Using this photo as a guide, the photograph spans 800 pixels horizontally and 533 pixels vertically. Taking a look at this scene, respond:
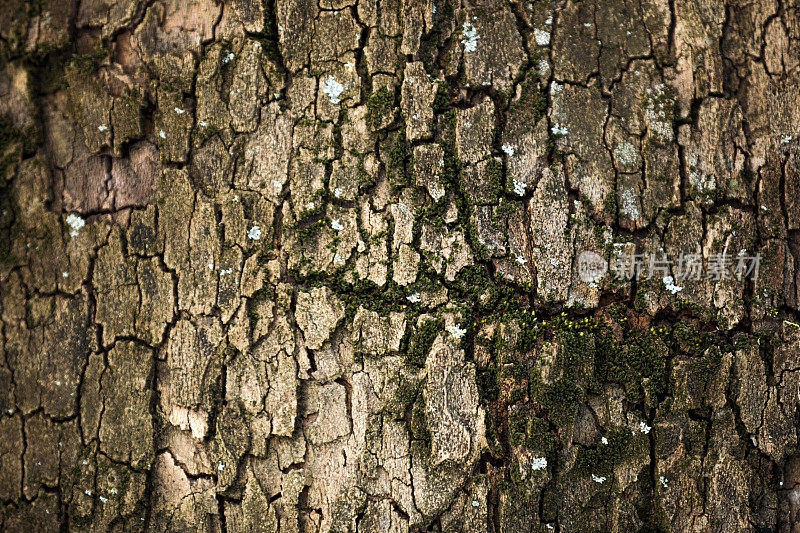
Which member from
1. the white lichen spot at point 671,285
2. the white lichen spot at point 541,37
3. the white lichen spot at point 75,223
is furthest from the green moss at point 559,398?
the white lichen spot at point 75,223

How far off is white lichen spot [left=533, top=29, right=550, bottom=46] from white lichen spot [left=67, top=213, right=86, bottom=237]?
1.79m

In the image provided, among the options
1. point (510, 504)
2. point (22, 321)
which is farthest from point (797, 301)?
point (22, 321)

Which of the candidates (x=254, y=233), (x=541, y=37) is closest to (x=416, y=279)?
(x=254, y=233)

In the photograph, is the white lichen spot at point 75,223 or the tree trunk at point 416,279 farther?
the white lichen spot at point 75,223

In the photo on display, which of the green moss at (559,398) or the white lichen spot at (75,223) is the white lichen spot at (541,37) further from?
the white lichen spot at (75,223)

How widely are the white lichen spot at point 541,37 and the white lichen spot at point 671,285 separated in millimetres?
940

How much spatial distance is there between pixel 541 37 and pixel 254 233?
124cm

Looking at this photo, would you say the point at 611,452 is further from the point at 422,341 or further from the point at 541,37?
the point at 541,37

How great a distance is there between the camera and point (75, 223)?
1.74m
